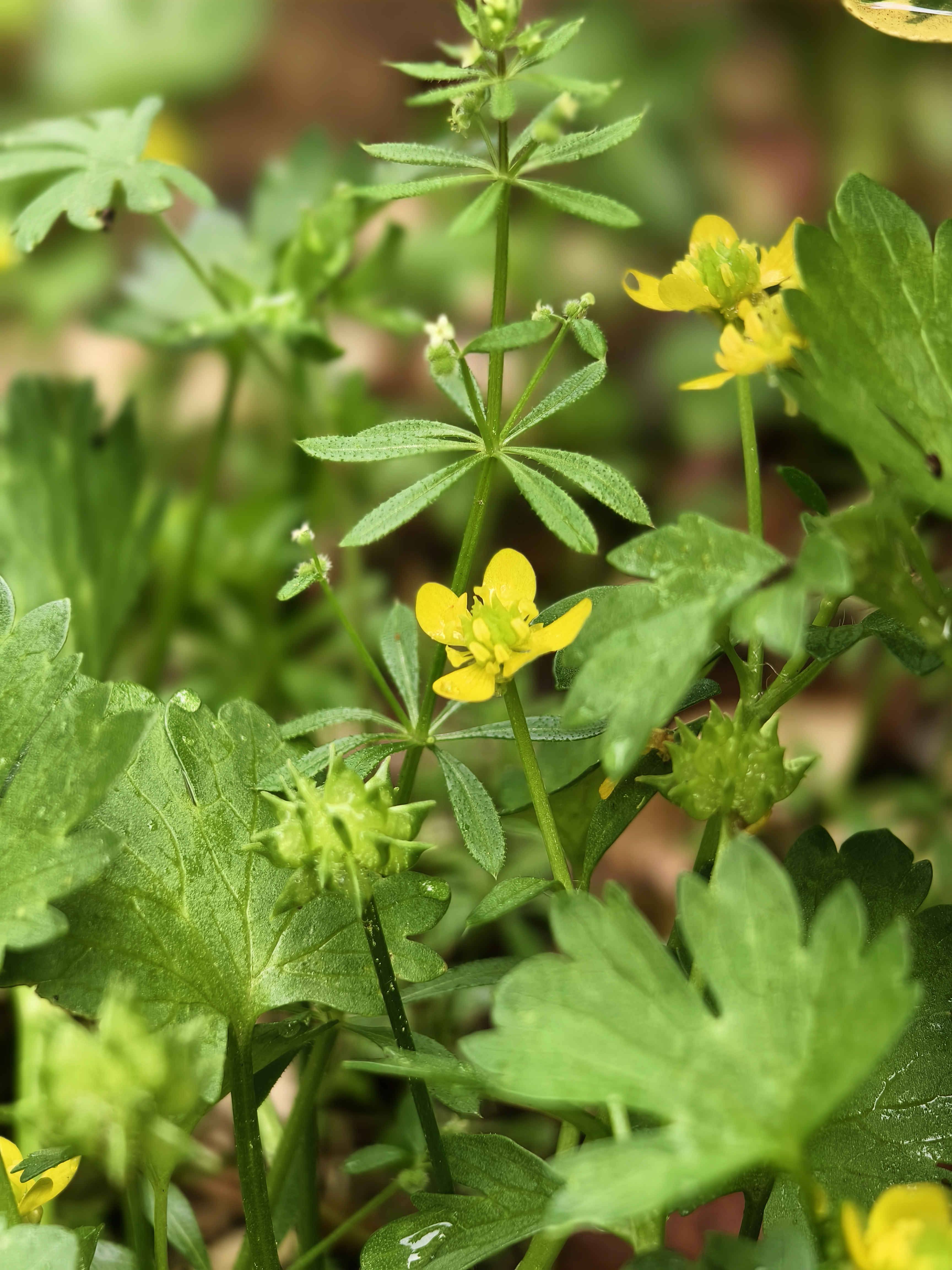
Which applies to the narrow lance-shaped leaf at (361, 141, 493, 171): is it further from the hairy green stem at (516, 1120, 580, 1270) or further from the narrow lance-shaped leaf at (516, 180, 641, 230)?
the hairy green stem at (516, 1120, 580, 1270)

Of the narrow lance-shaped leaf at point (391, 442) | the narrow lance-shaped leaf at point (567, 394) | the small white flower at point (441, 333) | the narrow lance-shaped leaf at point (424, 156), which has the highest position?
the narrow lance-shaped leaf at point (424, 156)

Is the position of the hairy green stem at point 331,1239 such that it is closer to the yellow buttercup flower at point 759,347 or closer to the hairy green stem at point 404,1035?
the hairy green stem at point 404,1035

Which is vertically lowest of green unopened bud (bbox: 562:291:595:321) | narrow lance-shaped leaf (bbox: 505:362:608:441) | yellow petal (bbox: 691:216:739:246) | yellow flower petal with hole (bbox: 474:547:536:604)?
yellow flower petal with hole (bbox: 474:547:536:604)

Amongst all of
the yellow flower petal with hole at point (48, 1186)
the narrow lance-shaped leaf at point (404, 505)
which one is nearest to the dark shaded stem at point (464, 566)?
the narrow lance-shaped leaf at point (404, 505)

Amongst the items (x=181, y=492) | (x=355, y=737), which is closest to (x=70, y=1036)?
(x=355, y=737)

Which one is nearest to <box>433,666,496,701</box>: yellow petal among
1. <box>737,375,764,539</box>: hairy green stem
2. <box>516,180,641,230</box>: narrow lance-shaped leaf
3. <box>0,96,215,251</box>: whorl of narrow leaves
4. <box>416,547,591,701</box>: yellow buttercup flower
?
<box>416,547,591,701</box>: yellow buttercup flower

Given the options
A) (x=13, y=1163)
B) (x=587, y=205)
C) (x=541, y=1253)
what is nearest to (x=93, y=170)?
(x=587, y=205)
